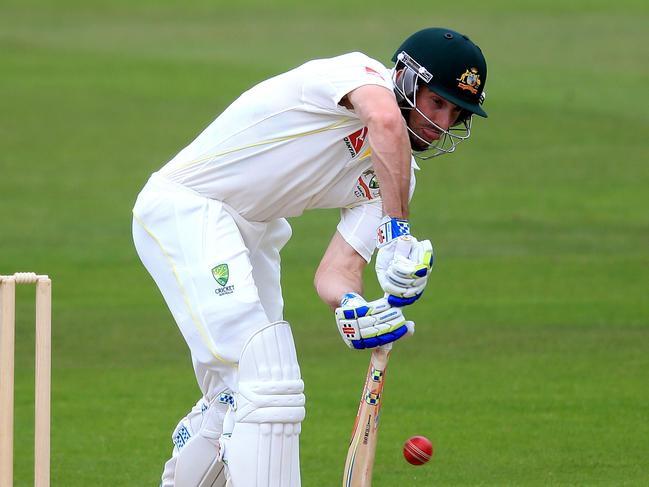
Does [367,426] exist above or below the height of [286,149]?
below

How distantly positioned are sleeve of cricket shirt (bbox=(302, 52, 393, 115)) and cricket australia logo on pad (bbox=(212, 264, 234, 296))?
583mm

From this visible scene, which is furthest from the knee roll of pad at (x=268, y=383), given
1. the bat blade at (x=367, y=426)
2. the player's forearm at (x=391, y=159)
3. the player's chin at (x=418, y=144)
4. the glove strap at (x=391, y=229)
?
the player's chin at (x=418, y=144)

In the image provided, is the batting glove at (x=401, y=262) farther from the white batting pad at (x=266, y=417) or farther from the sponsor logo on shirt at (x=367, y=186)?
the sponsor logo on shirt at (x=367, y=186)

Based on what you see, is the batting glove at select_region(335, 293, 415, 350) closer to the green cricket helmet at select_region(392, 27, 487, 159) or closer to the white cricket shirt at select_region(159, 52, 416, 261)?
the white cricket shirt at select_region(159, 52, 416, 261)

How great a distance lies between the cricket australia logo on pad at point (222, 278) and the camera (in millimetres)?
4562

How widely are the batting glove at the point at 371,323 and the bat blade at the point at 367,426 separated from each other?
9.3 inches

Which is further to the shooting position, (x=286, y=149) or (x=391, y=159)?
(x=286, y=149)

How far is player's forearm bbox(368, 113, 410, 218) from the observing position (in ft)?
14.2

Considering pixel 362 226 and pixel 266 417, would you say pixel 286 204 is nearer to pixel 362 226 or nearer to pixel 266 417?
pixel 362 226

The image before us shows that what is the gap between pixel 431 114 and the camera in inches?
184

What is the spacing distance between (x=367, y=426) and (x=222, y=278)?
0.67 meters

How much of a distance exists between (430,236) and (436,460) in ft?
22.0

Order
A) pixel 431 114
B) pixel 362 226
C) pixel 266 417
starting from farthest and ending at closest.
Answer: pixel 362 226
pixel 431 114
pixel 266 417

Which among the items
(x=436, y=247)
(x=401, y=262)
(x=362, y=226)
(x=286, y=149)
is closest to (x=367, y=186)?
(x=362, y=226)
